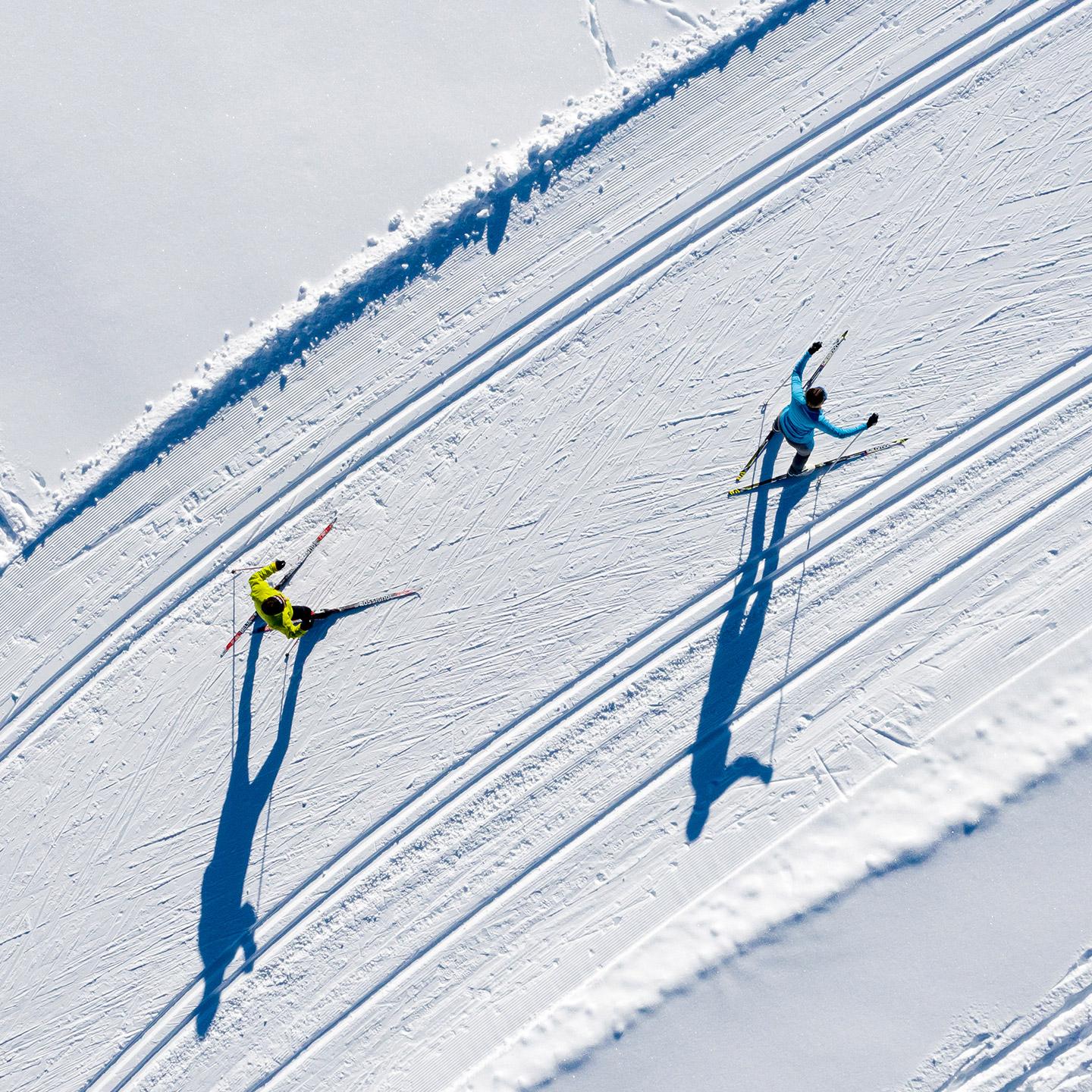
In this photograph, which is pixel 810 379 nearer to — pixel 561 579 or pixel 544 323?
pixel 544 323

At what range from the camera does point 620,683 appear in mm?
6094

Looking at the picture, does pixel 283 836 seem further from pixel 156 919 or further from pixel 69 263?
pixel 69 263

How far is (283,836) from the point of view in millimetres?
6145

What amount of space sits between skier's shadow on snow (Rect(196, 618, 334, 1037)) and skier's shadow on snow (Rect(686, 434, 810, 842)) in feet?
10.7

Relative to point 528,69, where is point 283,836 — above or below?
below

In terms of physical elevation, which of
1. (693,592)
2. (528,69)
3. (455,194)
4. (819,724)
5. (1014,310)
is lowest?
(819,724)

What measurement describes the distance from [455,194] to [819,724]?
533 centimetres

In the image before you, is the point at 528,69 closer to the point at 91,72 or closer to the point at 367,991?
the point at 91,72

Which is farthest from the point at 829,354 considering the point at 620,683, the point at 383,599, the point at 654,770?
the point at 383,599

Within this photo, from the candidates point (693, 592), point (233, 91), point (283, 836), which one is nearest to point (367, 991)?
point (283, 836)

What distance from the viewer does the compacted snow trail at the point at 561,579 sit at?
5996 millimetres

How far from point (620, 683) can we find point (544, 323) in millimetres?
3087

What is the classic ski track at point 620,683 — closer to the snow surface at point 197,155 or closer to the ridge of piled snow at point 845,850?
the ridge of piled snow at point 845,850

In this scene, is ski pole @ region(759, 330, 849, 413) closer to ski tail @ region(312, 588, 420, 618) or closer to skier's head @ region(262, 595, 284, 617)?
ski tail @ region(312, 588, 420, 618)
